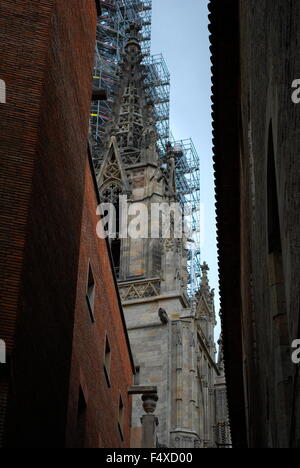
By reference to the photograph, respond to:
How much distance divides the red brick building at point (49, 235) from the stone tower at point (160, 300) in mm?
16792

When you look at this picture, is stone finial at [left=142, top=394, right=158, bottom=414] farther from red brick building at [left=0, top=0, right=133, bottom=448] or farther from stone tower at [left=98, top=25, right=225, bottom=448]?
stone tower at [left=98, top=25, right=225, bottom=448]

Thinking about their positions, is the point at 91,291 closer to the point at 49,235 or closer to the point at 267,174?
the point at 49,235

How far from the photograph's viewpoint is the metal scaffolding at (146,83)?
6185 centimetres

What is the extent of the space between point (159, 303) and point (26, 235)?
30816 mm

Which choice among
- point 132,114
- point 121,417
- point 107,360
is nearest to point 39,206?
point 107,360

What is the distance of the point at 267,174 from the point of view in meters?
7.39

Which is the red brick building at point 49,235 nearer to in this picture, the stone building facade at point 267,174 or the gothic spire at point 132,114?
the stone building facade at point 267,174

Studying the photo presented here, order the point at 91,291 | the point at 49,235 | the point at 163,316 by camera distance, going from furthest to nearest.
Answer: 1. the point at 163,316
2. the point at 91,291
3. the point at 49,235

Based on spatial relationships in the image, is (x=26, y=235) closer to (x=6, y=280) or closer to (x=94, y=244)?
(x=6, y=280)

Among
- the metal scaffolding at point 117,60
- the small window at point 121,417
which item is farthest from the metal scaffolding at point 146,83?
the small window at point 121,417

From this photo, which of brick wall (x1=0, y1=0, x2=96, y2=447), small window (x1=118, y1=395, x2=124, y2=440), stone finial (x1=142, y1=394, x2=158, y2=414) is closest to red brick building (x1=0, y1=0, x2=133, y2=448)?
brick wall (x1=0, y1=0, x2=96, y2=447)

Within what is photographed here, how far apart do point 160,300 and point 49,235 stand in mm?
29070

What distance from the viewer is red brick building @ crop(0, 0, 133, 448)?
10.1 meters

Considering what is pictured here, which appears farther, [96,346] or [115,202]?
[115,202]
